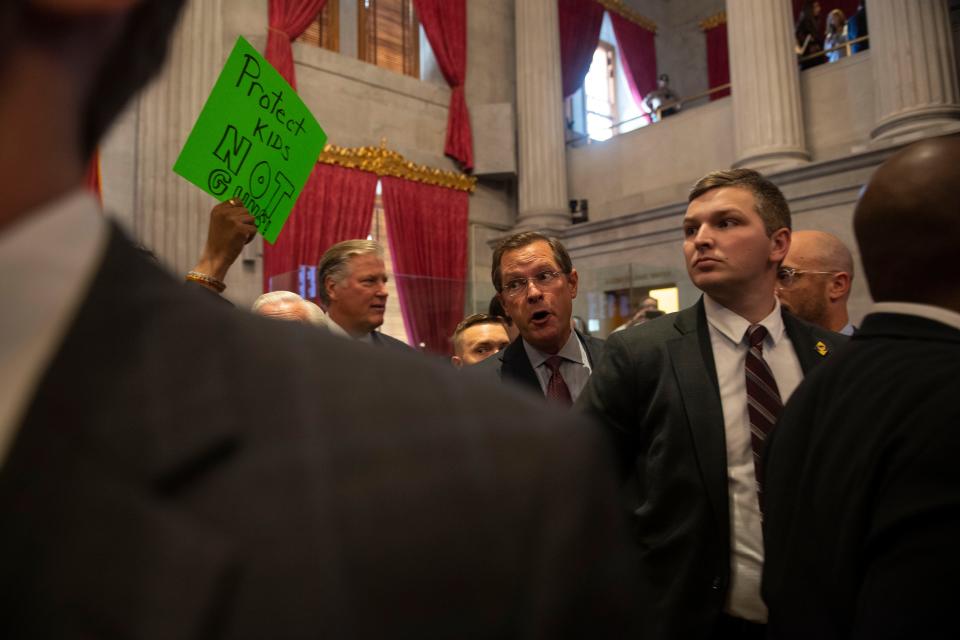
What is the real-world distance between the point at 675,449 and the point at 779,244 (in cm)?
75

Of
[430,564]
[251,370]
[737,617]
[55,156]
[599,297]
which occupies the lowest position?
[737,617]

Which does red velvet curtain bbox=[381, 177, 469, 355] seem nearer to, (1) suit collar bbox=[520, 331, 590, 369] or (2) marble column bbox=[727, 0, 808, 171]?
(2) marble column bbox=[727, 0, 808, 171]

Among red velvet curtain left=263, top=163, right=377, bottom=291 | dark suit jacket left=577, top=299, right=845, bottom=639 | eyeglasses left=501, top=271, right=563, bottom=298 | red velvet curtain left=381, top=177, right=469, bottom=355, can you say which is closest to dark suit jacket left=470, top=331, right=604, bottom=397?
eyeglasses left=501, top=271, right=563, bottom=298

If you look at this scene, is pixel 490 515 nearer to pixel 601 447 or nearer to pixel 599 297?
pixel 601 447

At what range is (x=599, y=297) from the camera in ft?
22.7

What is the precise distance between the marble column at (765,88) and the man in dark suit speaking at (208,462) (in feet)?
27.0

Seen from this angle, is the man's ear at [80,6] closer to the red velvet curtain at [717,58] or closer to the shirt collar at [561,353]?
the shirt collar at [561,353]

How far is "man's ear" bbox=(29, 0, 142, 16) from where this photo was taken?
0.41 m

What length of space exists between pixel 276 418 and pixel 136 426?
0.07 m

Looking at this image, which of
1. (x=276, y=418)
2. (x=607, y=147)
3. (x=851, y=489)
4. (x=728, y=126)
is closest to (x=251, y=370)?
(x=276, y=418)

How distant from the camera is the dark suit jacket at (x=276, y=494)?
1.23 feet

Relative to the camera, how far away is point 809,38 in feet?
30.4

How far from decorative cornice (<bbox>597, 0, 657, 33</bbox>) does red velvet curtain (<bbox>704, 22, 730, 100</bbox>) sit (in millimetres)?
1069

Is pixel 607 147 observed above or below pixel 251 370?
above
